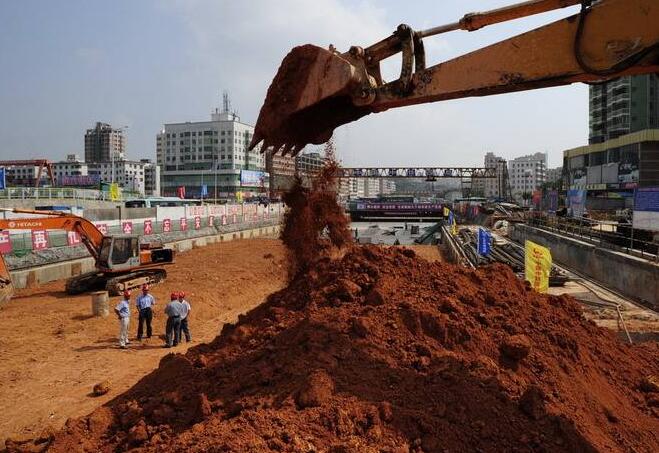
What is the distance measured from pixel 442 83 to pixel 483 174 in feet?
271

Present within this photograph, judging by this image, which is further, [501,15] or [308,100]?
[308,100]

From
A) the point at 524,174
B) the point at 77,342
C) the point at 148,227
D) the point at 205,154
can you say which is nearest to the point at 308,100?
the point at 77,342

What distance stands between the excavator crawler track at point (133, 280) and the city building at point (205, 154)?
93203mm

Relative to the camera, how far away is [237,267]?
85.6 ft

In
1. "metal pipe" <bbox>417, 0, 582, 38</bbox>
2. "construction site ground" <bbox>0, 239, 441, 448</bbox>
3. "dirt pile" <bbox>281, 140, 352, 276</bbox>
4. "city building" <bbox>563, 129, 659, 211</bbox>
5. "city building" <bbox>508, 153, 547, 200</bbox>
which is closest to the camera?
"metal pipe" <bbox>417, 0, 582, 38</bbox>

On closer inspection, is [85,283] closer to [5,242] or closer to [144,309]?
[5,242]

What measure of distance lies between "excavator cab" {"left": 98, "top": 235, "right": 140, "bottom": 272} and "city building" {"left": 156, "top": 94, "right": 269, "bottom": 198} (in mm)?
94614

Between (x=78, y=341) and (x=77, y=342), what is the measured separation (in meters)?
0.09

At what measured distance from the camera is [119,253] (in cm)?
1845

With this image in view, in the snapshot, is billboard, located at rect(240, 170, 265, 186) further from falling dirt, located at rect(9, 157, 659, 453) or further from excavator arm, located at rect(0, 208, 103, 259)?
falling dirt, located at rect(9, 157, 659, 453)

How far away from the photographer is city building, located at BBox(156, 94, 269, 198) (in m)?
118

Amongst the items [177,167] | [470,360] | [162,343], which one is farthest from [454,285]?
[177,167]

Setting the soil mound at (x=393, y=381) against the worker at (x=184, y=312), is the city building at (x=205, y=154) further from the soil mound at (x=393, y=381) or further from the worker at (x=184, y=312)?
the soil mound at (x=393, y=381)

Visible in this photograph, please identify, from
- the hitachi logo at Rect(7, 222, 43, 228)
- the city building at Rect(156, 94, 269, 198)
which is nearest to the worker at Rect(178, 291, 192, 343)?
the hitachi logo at Rect(7, 222, 43, 228)
